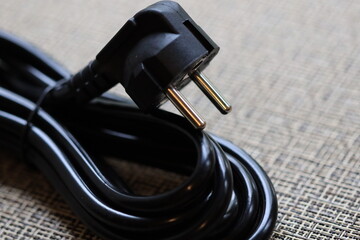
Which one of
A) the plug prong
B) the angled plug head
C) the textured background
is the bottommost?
the textured background

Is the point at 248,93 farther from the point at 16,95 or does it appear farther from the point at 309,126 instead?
the point at 16,95

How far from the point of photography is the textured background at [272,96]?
579mm

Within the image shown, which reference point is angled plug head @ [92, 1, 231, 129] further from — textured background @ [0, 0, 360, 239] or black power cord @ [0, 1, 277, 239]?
textured background @ [0, 0, 360, 239]

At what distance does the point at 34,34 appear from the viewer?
2.64 ft

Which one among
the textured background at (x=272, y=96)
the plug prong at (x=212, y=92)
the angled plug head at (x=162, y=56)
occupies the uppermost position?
the angled plug head at (x=162, y=56)

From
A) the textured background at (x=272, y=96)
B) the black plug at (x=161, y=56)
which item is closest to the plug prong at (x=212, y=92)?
the black plug at (x=161, y=56)

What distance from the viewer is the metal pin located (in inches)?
19.9

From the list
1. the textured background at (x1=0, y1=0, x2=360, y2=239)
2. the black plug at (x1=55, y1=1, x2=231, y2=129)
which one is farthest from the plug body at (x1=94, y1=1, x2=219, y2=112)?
the textured background at (x1=0, y1=0, x2=360, y2=239)

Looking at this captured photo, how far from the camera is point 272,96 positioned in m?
0.69

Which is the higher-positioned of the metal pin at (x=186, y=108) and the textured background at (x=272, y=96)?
the metal pin at (x=186, y=108)

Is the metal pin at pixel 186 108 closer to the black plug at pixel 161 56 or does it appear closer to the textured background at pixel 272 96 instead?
the black plug at pixel 161 56

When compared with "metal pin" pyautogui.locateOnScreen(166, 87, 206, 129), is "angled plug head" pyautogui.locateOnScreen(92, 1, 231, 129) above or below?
above

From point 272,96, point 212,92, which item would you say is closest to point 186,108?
point 212,92

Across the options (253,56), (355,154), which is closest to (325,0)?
(253,56)
